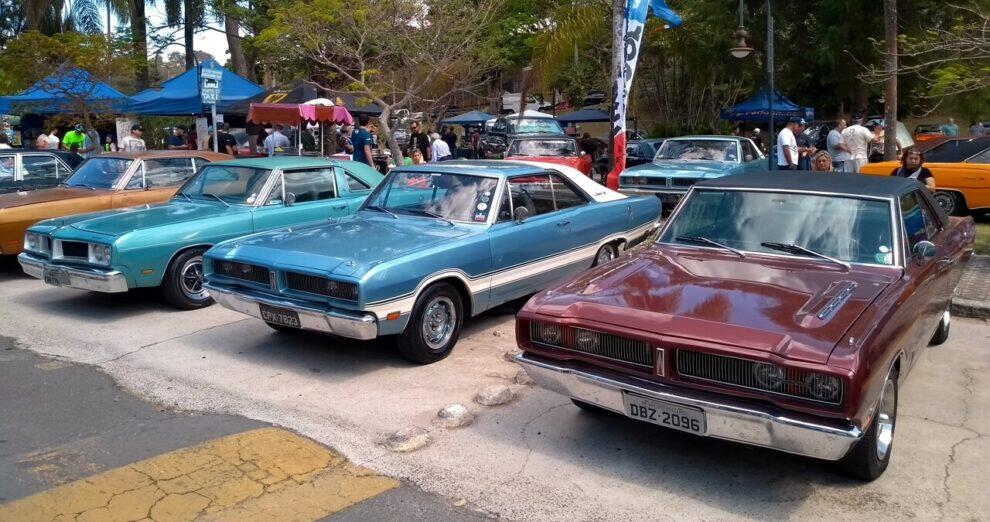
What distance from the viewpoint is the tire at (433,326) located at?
6.04 meters

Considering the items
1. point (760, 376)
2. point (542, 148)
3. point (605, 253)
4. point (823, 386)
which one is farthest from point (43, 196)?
point (542, 148)

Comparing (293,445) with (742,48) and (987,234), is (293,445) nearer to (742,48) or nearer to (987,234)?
(987,234)

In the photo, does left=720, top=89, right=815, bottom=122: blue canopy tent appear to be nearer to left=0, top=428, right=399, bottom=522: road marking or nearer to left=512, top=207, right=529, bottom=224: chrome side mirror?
left=512, top=207, right=529, bottom=224: chrome side mirror

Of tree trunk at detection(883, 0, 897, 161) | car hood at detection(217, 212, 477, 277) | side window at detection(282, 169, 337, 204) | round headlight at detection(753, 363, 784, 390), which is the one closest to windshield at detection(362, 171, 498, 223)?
car hood at detection(217, 212, 477, 277)

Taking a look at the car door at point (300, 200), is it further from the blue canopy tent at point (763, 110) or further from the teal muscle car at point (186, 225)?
the blue canopy tent at point (763, 110)

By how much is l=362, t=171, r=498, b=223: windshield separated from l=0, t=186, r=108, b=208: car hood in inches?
173

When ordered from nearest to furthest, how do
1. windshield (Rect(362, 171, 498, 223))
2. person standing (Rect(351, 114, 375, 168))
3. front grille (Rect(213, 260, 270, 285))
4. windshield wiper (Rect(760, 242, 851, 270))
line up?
1. windshield wiper (Rect(760, 242, 851, 270))
2. front grille (Rect(213, 260, 270, 285))
3. windshield (Rect(362, 171, 498, 223))
4. person standing (Rect(351, 114, 375, 168))

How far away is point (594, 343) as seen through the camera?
4277 mm

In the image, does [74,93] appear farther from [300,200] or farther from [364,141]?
[300,200]

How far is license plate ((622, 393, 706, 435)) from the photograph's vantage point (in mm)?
3926

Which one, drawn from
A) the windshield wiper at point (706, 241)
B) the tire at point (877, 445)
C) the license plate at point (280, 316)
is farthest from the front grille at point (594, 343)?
the license plate at point (280, 316)

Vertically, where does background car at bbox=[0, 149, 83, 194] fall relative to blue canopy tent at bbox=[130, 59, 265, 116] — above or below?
below

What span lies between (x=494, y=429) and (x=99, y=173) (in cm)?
756

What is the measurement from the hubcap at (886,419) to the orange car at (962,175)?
9203mm
